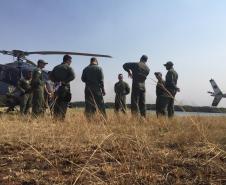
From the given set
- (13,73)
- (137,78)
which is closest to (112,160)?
(137,78)

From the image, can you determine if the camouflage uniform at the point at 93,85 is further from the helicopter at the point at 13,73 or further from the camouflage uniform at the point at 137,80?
the helicopter at the point at 13,73

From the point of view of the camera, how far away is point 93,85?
11086 mm

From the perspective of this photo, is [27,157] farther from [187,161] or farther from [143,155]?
[187,161]

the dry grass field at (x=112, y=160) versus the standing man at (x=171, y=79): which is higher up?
the standing man at (x=171, y=79)

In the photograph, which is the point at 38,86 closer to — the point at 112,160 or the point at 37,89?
the point at 37,89

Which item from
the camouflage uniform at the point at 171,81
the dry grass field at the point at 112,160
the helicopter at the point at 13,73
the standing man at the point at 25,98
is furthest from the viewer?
the helicopter at the point at 13,73

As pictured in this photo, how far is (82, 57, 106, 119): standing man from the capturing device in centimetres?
1100

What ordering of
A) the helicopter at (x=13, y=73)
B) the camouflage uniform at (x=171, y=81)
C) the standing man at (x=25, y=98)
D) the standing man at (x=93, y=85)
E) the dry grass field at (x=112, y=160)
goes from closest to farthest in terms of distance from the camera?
the dry grass field at (x=112, y=160) < the standing man at (x=93, y=85) < the camouflage uniform at (x=171, y=81) < the standing man at (x=25, y=98) < the helicopter at (x=13, y=73)

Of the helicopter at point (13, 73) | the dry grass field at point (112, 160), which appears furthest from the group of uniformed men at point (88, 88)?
the dry grass field at point (112, 160)

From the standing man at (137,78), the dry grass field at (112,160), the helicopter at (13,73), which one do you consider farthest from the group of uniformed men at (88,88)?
the dry grass field at (112,160)

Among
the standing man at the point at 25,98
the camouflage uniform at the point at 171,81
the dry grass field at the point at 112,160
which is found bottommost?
the dry grass field at the point at 112,160

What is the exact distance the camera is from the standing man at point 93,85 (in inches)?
433

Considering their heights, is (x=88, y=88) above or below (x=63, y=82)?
below

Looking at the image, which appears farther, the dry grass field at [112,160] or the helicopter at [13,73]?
the helicopter at [13,73]
